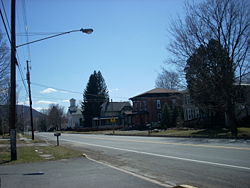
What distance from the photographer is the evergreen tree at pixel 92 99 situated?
8400 cm

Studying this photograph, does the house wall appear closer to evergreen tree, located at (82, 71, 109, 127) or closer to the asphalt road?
evergreen tree, located at (82, 71, 109, 127)

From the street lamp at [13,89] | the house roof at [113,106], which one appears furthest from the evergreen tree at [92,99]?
the street lamp at [13,89]

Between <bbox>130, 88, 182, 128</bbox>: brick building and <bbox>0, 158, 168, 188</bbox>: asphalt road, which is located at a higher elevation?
<bbox>130, 88, 182, 128</bbox>: brick building

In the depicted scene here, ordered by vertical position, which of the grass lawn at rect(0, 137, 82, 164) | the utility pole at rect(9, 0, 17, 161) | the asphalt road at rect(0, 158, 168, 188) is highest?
the utility pole at rect(9, 0, 17, 161)

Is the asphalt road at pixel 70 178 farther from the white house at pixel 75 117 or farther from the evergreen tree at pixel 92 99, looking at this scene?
the white house at pixel 75 117

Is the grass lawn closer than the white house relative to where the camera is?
Yes

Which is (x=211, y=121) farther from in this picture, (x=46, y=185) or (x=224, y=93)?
(x=46, y=185)

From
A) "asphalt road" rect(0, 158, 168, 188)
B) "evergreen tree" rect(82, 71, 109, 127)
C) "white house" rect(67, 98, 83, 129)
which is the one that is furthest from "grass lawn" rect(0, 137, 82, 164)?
"white house" rect(67, 98, 83, 129)

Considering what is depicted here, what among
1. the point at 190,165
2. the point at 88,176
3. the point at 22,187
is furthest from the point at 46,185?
the point at 190,165

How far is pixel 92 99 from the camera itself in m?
84.6

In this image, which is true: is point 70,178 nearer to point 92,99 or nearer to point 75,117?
point 92,99

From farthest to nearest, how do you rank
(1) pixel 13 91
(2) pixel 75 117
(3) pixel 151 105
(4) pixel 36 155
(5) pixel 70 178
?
(2) pixel 75 117
(3) pixel 151 105
(4) pixel 36 155
(1) pixel 13 91
(5) pixel 70 178

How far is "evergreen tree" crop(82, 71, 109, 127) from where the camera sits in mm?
84000

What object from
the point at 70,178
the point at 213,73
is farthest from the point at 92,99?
the point at 70,178
